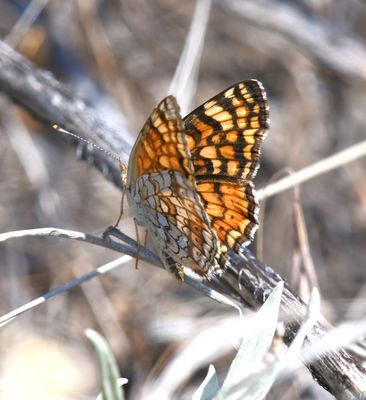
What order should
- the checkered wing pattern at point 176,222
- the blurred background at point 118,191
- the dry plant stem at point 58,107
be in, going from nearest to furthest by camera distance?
the checkered wing pattern at point 176,222, the dry plant stem at point 58,107, the blurred background at point 118,191

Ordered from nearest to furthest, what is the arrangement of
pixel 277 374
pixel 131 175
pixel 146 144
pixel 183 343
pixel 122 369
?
1. pixel 277 374
2. pixel 146 144
3. pixel 131 175
4. pixel 183 343
5. pixel 122 369

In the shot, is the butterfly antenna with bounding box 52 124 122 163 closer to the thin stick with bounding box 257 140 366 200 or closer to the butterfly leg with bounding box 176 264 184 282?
the butterfly leg with bounding box 176 264 184 282

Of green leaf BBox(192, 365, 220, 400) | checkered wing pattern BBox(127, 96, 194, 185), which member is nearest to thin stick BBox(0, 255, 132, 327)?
checkered wing pattern BBox(127, 96, 194, 185)

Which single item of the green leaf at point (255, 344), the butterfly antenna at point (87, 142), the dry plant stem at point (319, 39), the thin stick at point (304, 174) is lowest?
the green leaf at point (255, 344)

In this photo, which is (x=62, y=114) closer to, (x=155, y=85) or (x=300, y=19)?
(x=300, y=19)

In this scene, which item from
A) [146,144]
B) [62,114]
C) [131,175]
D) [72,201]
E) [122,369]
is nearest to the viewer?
[146,144]

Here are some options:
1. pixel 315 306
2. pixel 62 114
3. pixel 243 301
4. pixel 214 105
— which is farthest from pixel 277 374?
pixel 62 114

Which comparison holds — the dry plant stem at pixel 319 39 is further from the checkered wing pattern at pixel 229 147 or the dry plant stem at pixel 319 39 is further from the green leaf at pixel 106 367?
the green leaf at pixel 106 367

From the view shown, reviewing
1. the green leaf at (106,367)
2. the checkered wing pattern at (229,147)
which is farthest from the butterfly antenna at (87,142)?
the green leaf at (106,367)
